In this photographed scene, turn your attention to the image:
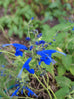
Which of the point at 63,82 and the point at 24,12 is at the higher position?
the point at 24,12

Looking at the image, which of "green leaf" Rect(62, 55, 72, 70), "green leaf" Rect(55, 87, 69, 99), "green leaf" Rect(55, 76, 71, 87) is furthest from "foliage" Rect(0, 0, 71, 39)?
"green leaf" Rect(55, 87, 69, 99)

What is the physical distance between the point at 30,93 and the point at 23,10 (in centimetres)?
200

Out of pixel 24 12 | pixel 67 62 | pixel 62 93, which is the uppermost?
pixel 24 12

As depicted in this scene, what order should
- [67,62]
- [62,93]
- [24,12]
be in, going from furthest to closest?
[24,12], [67,62], [62,93]

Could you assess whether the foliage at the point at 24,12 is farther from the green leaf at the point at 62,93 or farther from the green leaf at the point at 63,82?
the green leaf at the point at 62,93

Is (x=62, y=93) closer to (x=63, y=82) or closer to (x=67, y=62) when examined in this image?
(x=63, y=82)

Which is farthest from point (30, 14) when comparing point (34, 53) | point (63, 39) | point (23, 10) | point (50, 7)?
point (34, 53)

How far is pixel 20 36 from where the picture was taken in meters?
2.66

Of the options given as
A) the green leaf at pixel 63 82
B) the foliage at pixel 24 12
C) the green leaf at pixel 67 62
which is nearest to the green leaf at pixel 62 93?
the green leaf at pixel 63 82

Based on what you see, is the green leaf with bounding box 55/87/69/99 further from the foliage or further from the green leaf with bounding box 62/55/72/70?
the foliage

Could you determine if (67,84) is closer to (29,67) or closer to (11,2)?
(29,67)

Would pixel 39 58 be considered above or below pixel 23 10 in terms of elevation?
below

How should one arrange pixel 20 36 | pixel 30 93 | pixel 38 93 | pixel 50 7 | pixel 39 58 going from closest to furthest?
1. pixel 39 58
2. pixel 30 93
3. pixel 38 93
4. pixel 20 36
5. pixel 50 7

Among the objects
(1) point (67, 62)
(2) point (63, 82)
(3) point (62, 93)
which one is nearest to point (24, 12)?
(1) point (67, 62)
